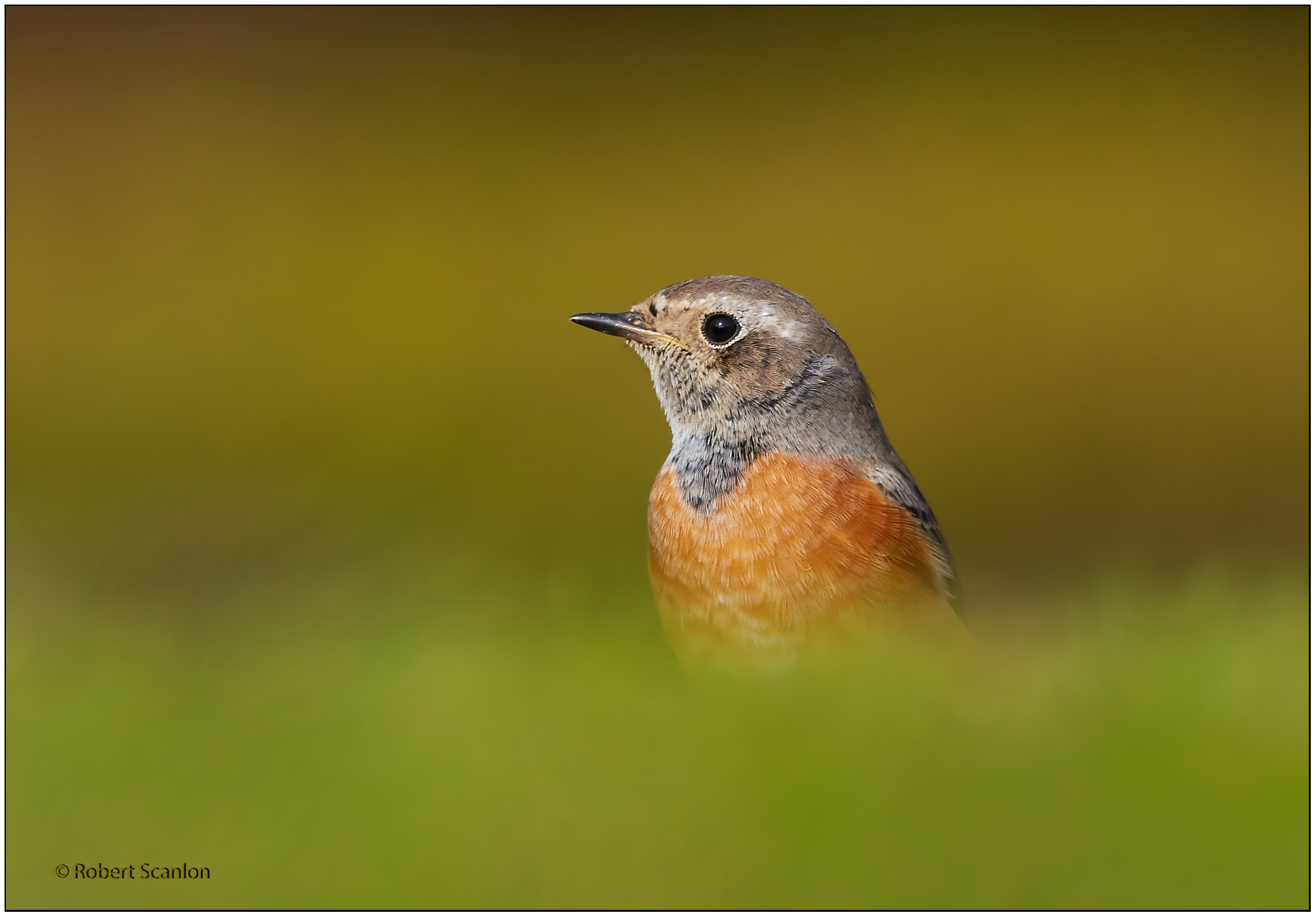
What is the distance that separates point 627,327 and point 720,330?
437 millimetres

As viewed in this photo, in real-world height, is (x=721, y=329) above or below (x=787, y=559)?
above

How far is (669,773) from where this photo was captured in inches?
145

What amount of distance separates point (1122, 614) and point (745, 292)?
2190mm

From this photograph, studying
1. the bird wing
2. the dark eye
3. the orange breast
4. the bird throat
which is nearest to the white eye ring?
the dark eye

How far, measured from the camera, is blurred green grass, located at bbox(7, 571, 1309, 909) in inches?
130

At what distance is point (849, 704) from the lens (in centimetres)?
406

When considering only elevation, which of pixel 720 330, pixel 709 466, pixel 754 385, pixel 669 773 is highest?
pixel 720 330

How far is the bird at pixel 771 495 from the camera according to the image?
5766 millimetres

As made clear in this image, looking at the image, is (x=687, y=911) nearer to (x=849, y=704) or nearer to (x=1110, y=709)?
(x=849, y=704)

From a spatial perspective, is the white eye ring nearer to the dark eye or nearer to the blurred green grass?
the dark eye

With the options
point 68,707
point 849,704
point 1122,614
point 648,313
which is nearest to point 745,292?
point 648,313

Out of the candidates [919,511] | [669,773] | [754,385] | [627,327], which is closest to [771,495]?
[754,385]

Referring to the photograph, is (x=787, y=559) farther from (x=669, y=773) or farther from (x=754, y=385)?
(x=669, y=773)

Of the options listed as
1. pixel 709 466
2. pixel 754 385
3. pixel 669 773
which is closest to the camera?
pixel 669 773
